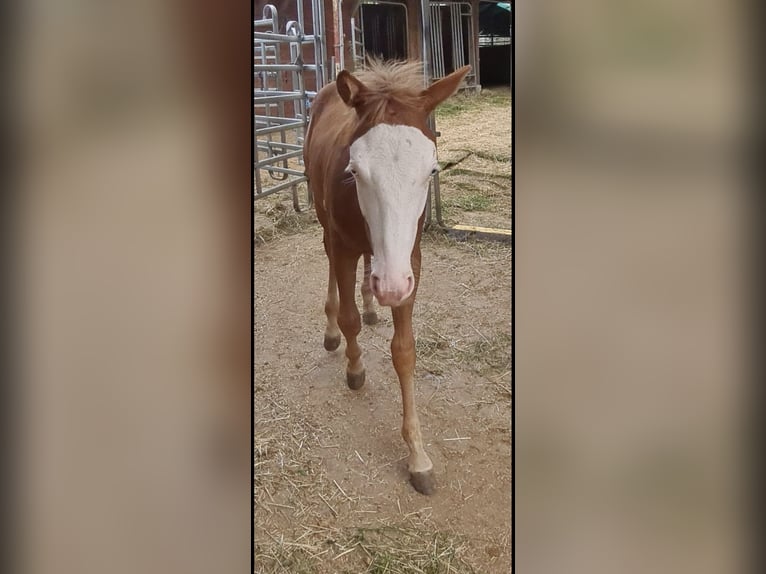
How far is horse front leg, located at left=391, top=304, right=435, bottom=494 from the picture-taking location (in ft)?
3.18

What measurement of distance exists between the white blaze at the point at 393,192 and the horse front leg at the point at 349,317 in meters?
0.07

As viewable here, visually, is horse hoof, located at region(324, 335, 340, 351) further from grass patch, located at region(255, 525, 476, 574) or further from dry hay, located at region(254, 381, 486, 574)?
grass patch, located at region(255, 525, 476, 574)

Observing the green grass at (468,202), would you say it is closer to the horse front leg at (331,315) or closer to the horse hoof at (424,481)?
the horse front leg at (331,315)

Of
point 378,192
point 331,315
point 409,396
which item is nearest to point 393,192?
point 378,192

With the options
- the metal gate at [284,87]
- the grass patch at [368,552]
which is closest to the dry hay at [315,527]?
the grass patch at [368,552]

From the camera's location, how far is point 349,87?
930 millimetres

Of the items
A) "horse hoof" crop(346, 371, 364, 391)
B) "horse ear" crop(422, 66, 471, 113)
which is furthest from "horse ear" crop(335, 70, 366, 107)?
"horse hoof" crop(346, 371, 364, 391)

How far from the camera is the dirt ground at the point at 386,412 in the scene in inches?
37.5

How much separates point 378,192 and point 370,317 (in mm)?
220

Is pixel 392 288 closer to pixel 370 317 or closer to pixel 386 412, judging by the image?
pixel 370 317
